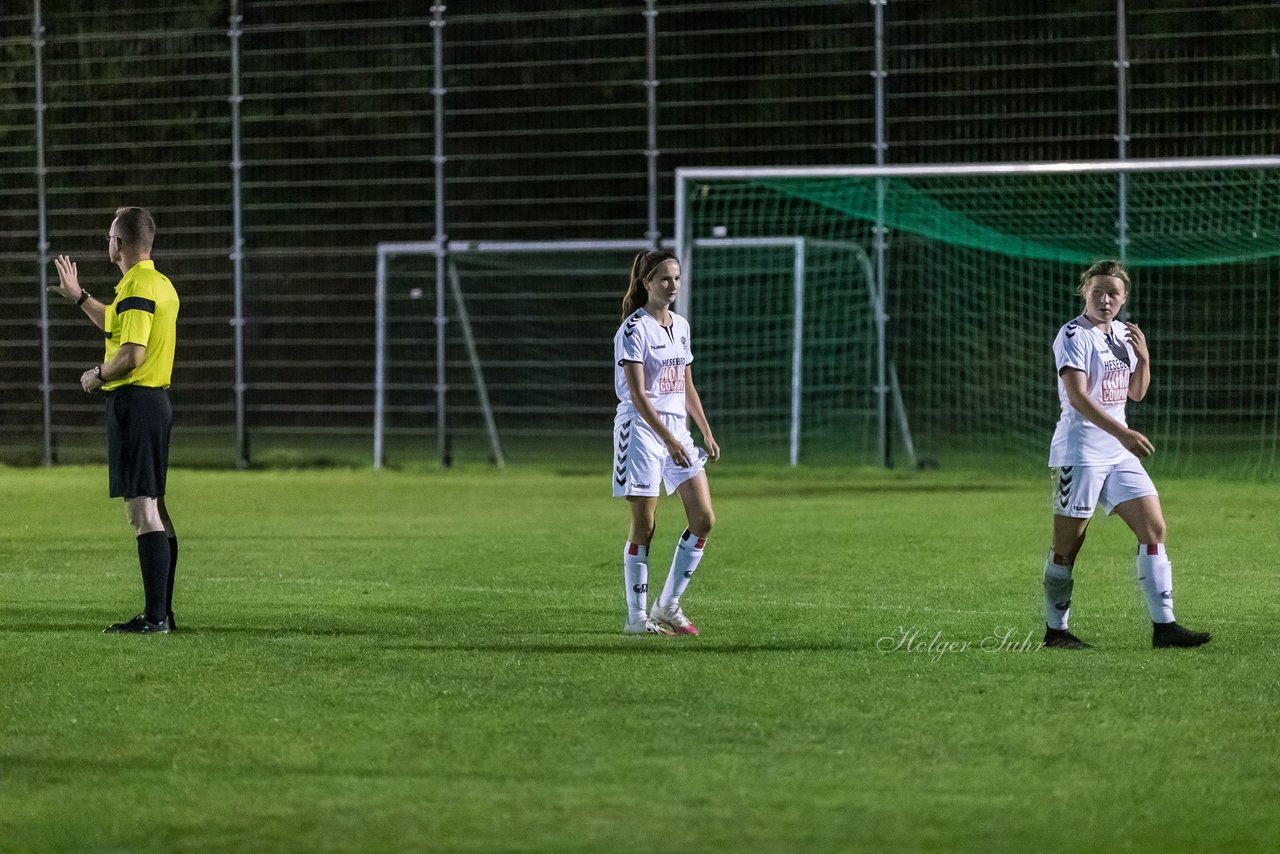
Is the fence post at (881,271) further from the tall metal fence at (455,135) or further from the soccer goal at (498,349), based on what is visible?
the soccer goal at (498,349)

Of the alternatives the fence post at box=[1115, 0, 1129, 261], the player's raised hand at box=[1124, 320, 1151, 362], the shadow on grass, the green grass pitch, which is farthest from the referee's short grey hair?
the fence post at box=[1115, 0, 1129, 261]

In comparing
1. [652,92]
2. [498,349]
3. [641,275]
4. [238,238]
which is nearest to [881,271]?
[652,92]

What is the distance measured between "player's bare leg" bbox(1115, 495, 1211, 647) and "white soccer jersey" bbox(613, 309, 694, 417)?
1.88 m

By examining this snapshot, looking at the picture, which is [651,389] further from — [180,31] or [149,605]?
[180,31]

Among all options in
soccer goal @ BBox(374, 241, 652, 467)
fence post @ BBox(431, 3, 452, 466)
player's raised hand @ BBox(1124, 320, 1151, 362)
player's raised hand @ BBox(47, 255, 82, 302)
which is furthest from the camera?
soccer goal @ BBox(374, 241, 652, 467)

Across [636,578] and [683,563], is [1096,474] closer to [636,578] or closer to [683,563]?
[683,563]

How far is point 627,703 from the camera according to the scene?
6.40 m

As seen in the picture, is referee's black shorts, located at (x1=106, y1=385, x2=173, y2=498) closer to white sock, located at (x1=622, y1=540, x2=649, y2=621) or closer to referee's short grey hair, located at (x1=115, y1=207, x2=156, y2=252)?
referee's short grey hair, located at (x1=115, y1=207, x2=156, y2=252)

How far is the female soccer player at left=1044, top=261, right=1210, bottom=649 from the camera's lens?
749 centimetres

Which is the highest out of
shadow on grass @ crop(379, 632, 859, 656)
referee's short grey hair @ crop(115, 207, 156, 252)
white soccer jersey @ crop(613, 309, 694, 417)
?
referee's short grey hair @ crop(115, 207, 156, 252)

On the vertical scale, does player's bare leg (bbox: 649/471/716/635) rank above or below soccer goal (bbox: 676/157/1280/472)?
below

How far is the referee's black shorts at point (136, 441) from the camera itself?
27.0ft

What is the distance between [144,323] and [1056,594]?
399cm

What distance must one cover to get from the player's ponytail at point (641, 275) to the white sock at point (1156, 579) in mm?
2243
